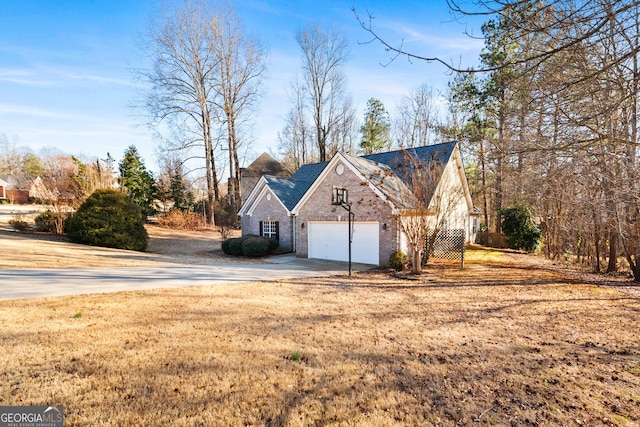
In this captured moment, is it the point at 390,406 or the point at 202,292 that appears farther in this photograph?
the point at 202,292

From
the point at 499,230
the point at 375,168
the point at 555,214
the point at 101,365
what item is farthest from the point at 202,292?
the point at 499,230

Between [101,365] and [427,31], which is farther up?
[427,31]

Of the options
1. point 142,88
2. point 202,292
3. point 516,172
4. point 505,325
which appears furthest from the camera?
point 142,88

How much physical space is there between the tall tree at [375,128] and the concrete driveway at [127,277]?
20875 mm

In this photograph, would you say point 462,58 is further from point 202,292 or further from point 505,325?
point 202,292

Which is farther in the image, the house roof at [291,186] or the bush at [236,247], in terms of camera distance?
the house roof at [291,186]

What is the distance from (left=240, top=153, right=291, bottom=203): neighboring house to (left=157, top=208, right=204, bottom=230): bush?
42.8 feet

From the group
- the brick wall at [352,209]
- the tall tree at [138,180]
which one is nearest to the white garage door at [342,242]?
the brick wall at [352,209]

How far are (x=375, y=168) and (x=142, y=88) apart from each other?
2166cm

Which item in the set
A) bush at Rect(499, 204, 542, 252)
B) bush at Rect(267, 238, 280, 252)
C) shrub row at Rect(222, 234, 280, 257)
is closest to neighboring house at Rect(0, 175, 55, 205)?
shrub row at Rect(222, 234, 280, 257)

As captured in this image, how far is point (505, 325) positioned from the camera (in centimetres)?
619

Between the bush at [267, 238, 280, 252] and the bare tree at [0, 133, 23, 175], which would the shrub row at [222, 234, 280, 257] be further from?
the bare tree at [0, 133, 23, 175]

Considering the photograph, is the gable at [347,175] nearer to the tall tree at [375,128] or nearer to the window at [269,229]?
the window at [269,229]

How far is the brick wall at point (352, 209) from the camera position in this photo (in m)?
13.9
